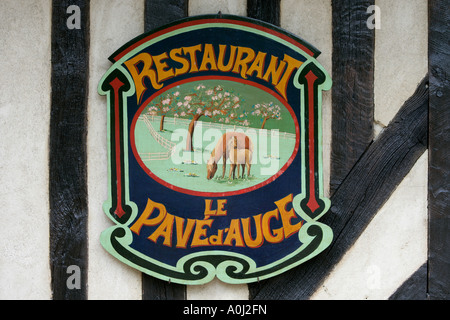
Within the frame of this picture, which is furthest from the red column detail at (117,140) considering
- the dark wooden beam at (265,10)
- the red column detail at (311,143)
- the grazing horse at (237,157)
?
the red column detail at (311,143)

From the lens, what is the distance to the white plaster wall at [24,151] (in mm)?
2395

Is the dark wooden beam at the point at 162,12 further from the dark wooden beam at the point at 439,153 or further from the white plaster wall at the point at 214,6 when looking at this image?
the dark wooden beam at the point at 439,153

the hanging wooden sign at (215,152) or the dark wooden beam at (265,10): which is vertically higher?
the dark wooden beam at (265,10)

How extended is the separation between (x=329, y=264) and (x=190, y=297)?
0.72 metres

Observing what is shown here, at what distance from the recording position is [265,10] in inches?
95.3

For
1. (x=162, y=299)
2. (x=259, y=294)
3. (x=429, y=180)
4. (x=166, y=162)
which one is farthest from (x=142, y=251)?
(x=429, y=180)

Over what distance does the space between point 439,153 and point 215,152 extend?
113cm

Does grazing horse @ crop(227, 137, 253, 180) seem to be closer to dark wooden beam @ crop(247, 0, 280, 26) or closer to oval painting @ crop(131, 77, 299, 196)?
oval painting @ crop(131, 77, 299, 196)

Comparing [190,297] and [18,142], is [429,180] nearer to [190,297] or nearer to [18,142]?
[190,297]

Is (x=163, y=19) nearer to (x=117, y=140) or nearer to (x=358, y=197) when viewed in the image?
(x=117, y=140)

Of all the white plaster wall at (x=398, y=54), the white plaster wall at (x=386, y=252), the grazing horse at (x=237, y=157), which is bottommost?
the white plaster wall at (x=386, y=252)

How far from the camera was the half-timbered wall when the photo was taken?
2404 mm

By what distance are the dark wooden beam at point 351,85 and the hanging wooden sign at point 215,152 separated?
109mm

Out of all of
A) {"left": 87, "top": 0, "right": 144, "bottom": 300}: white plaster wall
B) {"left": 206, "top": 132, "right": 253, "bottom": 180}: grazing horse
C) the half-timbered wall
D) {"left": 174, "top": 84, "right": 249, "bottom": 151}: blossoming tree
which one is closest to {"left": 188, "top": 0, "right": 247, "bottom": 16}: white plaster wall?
the half-timbered wall
